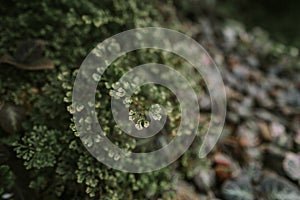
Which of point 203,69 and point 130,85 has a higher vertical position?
point 130,85

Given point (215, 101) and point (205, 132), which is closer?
point (205, 132)

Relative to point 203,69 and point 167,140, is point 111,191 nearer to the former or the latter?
point 167,140

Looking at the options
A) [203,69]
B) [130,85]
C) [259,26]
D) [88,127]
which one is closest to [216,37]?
[203,69]

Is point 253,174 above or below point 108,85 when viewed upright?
below

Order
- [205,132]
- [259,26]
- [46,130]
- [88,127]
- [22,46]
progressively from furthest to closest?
1. [259,26]
2. [205,132]
3. [22,46]
4. [46,130]
5. [88,127]

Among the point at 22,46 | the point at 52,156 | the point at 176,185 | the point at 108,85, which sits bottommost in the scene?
the point at 176,185

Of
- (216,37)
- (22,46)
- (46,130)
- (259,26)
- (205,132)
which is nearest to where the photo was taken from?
(46,130)

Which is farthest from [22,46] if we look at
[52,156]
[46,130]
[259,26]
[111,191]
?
[259,26]

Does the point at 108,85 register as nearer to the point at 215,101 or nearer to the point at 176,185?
the point at 176,185

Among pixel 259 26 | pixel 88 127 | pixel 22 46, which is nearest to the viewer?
pixel 88 127
